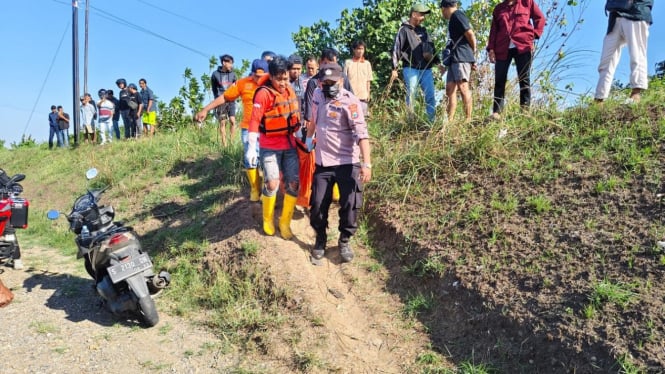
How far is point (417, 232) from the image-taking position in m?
4.83

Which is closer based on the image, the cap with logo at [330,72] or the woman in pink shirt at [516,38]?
the cap with logo at [330,72]

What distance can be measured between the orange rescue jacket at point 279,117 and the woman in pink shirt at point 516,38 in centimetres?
245

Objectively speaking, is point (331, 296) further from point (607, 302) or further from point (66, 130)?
point (66, 130)

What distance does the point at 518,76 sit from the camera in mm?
6023

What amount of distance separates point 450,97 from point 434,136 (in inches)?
27.5

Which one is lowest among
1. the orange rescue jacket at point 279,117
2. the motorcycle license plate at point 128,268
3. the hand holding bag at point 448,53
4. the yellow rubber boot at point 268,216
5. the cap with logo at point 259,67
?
the motorcycle license plate at point 128,268

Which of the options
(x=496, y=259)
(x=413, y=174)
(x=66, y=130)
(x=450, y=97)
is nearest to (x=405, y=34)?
(x=450, y=97)

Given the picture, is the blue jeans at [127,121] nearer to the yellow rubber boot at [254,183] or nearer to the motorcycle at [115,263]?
the yellow rubber boot at [254,183]

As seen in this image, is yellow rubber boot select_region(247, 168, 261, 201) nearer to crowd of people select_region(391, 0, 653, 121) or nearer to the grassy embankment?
the grassy embankment

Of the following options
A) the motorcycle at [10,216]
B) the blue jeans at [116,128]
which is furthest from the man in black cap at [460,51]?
the blue jeans at [116,128]

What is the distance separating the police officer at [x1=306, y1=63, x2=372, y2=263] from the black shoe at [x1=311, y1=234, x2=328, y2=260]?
221mm

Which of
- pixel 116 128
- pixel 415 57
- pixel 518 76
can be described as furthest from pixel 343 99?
pixel 116 128

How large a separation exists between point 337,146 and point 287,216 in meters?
0.98

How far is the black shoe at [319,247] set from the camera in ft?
16.0
